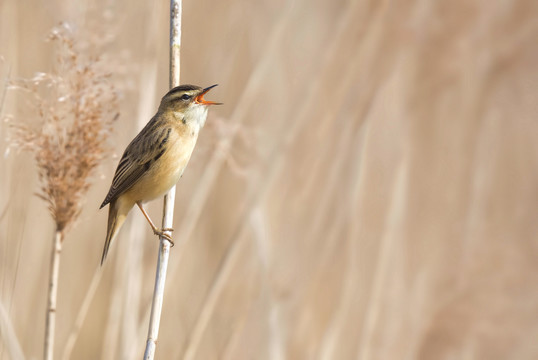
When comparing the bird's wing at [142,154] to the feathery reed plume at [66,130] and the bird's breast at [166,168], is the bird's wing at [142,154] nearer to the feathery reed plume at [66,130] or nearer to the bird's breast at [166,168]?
the bird's breast at [166,168]

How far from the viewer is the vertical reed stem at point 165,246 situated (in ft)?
7.48

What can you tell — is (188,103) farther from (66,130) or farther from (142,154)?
(66,130)

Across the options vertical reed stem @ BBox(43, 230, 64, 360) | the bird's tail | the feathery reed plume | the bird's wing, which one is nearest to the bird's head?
the bird's wing

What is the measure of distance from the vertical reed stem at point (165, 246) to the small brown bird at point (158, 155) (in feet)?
0.86

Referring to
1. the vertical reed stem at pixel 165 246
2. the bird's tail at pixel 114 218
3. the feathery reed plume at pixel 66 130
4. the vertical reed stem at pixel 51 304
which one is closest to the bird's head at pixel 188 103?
the vertical reed stem at pixel 165 246

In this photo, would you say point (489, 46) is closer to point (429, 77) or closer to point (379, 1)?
point (429, 77)

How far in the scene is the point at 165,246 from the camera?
2.47 metres

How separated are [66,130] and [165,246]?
581mm

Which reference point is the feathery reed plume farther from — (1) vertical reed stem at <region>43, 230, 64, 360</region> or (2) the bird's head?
(2) the bird's head

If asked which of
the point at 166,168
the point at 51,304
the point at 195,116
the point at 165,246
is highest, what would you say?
the point at 195,116

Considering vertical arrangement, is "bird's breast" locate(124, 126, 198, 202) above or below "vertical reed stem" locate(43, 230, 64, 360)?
above

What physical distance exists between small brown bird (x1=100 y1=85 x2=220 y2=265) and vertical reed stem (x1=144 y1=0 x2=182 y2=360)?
262mm

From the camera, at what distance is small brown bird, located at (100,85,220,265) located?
9.76 feet

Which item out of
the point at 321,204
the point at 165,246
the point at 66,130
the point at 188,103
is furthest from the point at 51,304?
the point at 321,204
